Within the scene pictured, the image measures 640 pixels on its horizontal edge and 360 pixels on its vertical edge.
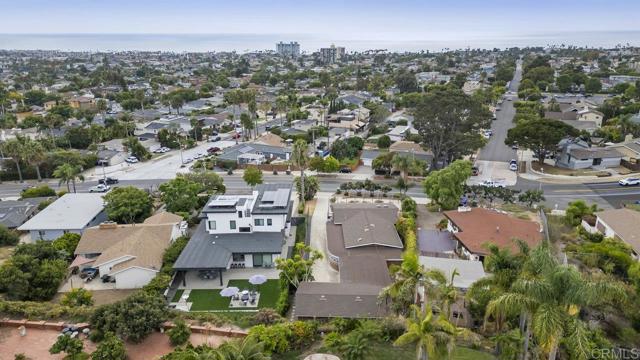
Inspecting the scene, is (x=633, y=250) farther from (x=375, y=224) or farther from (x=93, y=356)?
(x=93, y=356)

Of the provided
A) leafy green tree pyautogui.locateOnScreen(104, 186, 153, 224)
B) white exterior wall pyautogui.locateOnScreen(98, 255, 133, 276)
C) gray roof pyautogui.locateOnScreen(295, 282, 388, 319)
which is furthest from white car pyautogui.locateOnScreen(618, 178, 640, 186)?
white exterior wall pyautogui.locateOnScreen(98, 255, 133, 276)

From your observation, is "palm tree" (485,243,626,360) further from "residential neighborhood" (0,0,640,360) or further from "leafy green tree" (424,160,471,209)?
"leafy green tree" (424,160,471,209)

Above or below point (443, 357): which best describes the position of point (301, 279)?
below

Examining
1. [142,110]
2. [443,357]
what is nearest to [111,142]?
[142,110]

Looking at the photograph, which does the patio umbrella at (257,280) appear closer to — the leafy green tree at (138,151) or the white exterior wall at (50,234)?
the white exterior wall at (50,234)

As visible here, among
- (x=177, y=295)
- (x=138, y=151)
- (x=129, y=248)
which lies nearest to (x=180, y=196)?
(x=129, y=248)

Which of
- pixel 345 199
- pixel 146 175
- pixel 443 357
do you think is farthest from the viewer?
pixel 146 175

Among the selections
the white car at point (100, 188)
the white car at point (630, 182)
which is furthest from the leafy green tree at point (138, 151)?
the white car at point (630, 182)
